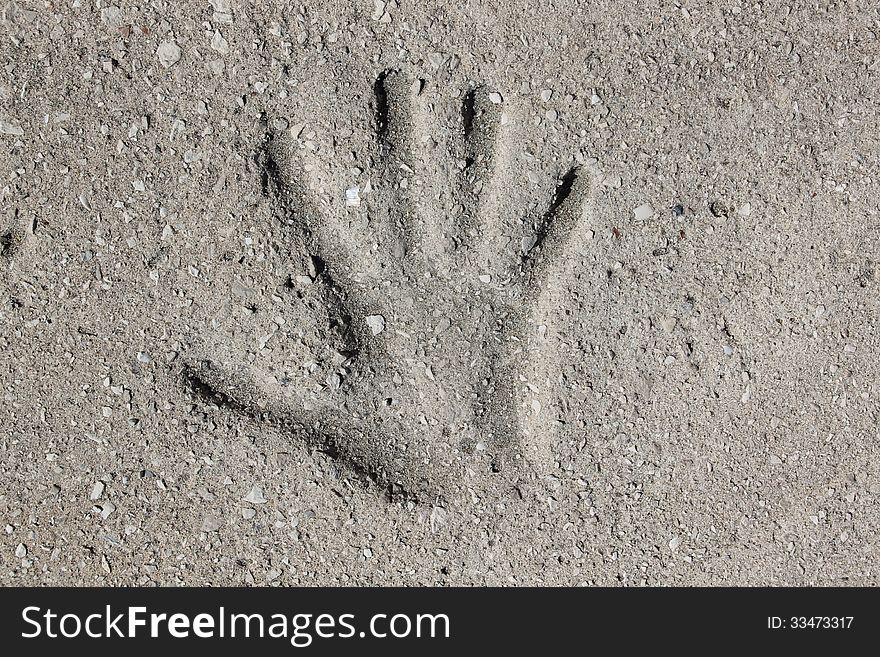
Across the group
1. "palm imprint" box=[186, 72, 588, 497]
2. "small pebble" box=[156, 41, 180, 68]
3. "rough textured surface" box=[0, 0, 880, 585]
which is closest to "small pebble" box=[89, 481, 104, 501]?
"rough textured surface" box=[0, 0, 880, 585]

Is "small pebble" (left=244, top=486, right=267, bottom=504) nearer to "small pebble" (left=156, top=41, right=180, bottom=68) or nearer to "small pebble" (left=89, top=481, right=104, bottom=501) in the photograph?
"small pebble" (left=89, top=481, right=104, bottom=501)

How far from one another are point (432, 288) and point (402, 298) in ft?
0.19

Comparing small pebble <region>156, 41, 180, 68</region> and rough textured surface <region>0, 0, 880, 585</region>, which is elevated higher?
small pebble <region>156, 41, 180, 68</region>

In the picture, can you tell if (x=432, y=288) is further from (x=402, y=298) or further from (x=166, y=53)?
(x=166, y=53)

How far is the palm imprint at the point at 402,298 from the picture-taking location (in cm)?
125

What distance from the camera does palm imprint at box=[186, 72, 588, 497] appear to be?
4.09 ft

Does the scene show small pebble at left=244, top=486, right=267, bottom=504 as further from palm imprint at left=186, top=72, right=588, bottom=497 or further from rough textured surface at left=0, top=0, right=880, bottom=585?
palm imprint at left=186, top=72, right=588, bottom=497

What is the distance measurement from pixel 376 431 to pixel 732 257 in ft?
2.39

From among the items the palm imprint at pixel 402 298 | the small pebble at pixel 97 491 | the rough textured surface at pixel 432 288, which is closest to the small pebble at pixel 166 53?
the rough textured surface at pixel 432 288

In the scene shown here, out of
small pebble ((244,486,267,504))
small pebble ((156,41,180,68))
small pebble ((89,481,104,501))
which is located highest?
small pebble ((156,41,180,68))

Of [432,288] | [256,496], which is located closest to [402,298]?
[432,288]

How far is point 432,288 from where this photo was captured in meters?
1.26

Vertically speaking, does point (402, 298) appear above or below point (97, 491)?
above

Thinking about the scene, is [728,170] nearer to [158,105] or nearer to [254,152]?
[254,152]
